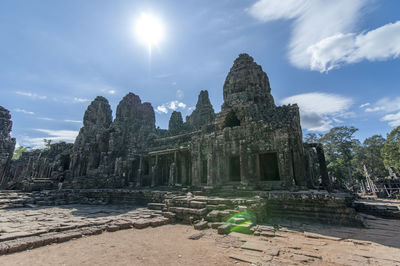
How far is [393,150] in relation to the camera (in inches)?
1123

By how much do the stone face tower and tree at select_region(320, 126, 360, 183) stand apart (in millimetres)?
26290

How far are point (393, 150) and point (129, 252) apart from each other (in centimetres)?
3973

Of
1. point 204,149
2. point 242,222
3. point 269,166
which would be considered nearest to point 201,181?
point 204,149

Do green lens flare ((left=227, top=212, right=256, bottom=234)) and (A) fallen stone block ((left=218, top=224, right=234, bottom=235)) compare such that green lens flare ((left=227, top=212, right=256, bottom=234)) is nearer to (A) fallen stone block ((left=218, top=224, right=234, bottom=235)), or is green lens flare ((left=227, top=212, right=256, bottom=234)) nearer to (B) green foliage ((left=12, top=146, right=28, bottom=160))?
(A) fallen stone block ((left=218, top=224, right=234, bottom=235))

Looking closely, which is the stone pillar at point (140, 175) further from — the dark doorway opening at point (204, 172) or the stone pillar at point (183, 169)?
the dark doorway opening at point (204, 172)

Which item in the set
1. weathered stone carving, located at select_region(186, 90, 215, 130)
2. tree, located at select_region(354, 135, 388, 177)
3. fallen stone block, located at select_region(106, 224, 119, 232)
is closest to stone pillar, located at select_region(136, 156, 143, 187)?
weathered stone carving, located at select_region(186, 90, 215, 130)

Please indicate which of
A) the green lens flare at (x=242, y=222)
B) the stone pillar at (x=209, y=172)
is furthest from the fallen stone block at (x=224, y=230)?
the stone pillar at (x=209, y=172)

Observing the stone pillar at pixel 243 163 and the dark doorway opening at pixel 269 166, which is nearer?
the stone pillar at pixel 243 163

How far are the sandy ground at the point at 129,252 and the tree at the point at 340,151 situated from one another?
40156 millimetres

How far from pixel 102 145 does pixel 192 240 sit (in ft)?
97.1

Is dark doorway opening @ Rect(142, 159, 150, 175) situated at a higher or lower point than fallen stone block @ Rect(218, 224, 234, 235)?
higher

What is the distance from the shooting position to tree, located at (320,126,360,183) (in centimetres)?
3638

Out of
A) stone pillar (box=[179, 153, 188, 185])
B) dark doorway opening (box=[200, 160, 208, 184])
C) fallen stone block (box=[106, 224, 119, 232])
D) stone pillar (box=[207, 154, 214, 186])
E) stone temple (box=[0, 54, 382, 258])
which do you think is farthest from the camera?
stone pillar (box=[179, 153, 188, 185])

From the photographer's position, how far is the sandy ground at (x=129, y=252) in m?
4.12
